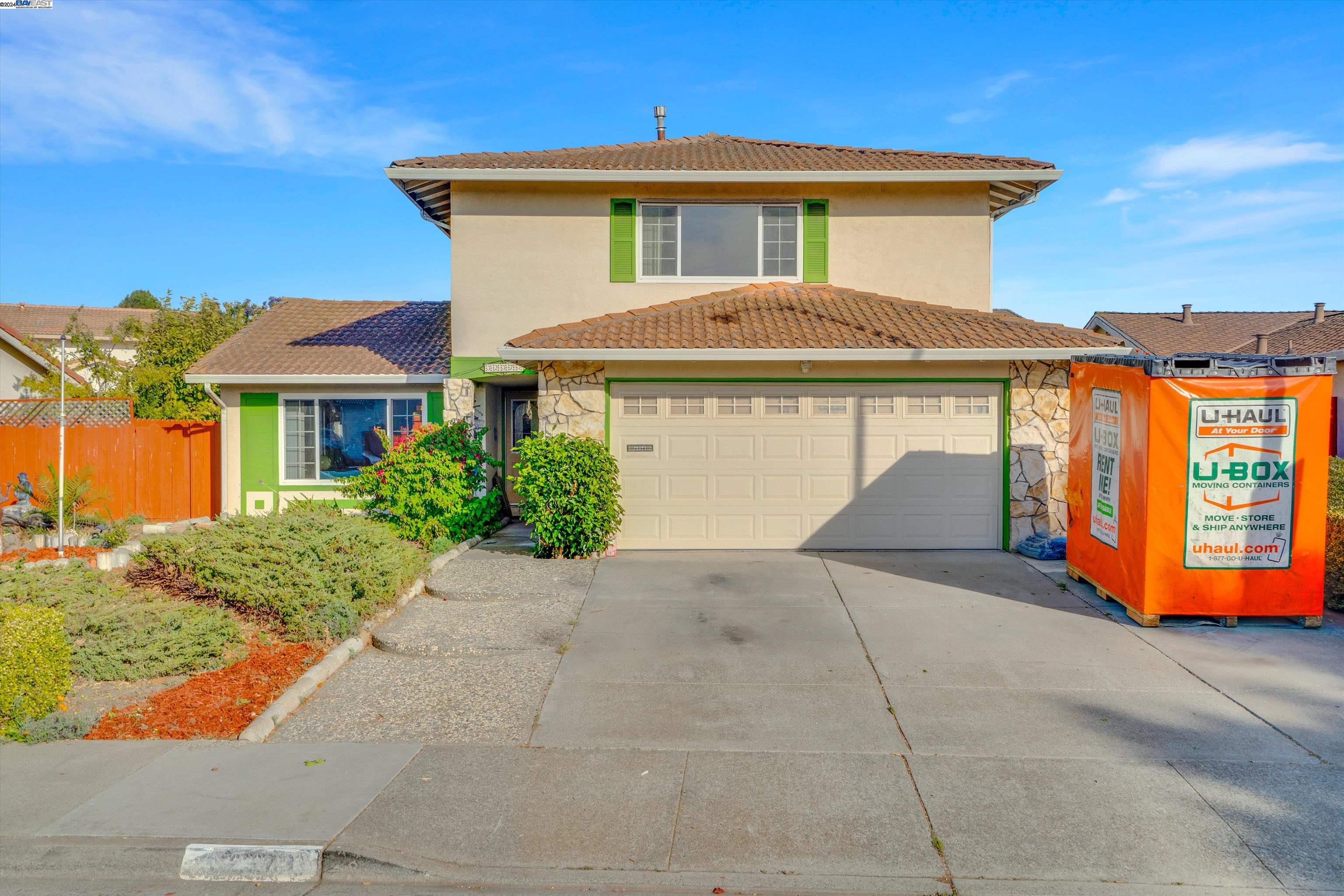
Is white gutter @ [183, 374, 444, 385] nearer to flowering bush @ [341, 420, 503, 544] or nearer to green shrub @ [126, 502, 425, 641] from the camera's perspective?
flowering bush @ [341, 420, 503, 544]

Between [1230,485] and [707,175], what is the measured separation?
815 centimetres

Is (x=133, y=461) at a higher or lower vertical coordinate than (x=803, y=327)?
lower

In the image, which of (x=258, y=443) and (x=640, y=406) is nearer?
(x=640, y=406)

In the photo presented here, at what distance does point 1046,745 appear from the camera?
5.41m

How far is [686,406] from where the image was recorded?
38.9 feet

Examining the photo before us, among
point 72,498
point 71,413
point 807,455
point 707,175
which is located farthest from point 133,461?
point 807,455

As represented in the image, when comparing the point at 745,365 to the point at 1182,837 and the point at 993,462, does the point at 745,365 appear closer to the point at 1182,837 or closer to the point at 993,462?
the point at 993,462

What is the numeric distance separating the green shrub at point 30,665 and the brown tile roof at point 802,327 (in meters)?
6.50

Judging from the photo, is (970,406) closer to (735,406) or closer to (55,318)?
(735,406)

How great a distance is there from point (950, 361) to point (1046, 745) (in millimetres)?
7081

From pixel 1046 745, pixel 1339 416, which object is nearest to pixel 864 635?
pixel 1046 745

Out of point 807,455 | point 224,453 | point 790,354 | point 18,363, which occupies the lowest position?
point 224,453

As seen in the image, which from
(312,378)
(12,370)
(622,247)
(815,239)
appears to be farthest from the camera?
(12,370)

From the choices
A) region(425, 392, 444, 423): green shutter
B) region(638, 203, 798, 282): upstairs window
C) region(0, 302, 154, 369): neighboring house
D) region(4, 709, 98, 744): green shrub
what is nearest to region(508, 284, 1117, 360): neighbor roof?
region(638, 203, 798, 282): upstairs window
